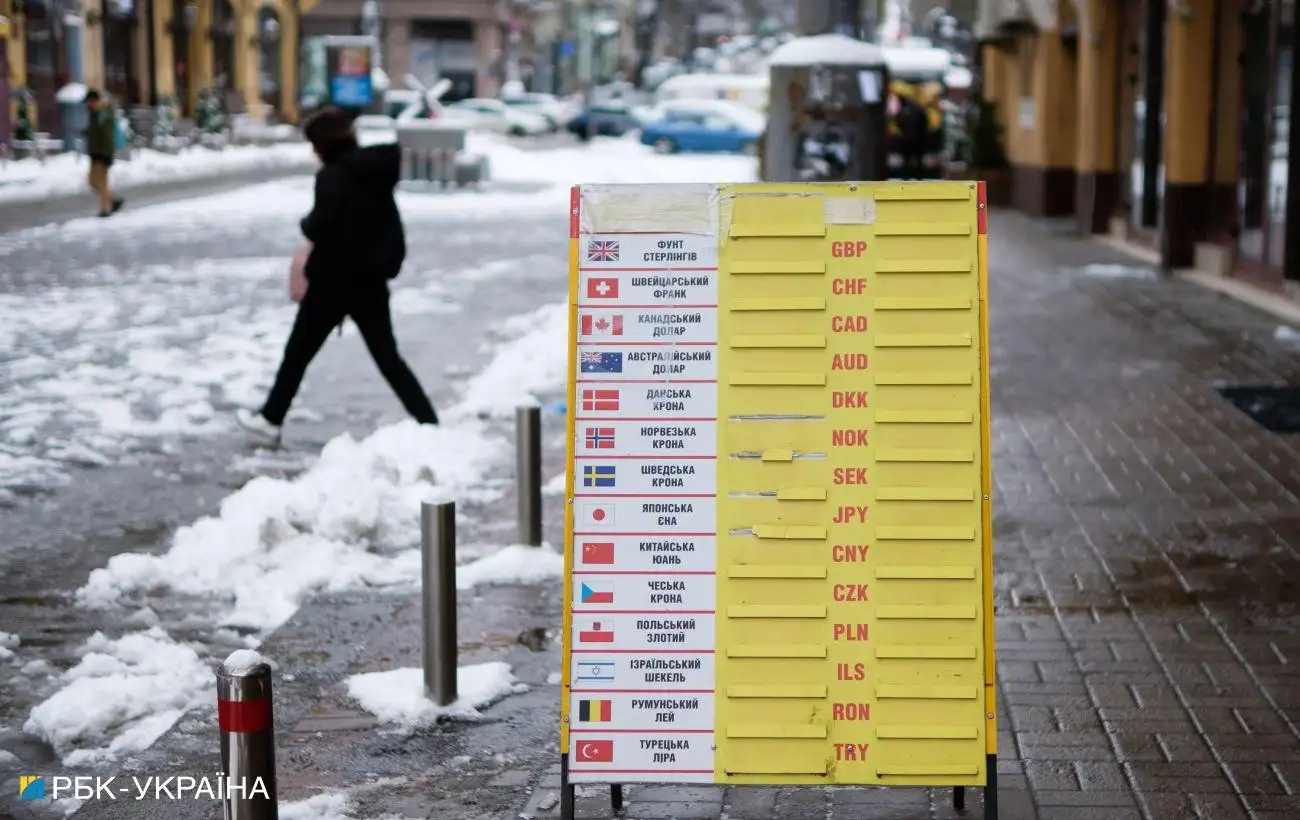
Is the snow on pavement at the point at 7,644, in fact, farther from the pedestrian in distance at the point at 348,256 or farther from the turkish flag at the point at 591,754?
the pedestrian in distance at the point at 348,256

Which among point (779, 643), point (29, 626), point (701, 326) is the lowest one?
point (29, 626)

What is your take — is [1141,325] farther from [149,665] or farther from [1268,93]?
[149,665]

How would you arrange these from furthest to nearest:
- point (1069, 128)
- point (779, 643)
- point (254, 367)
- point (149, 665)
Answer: point (1069, 128) < point (254, 367) < point (149, 665) < point (779, 643)

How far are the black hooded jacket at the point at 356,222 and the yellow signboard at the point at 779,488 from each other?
5810 mm

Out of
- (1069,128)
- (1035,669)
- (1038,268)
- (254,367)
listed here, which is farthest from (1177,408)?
(1069,128)

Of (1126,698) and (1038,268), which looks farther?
(1038,268)

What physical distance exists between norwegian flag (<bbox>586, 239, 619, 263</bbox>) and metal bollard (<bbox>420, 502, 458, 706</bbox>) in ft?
4.46

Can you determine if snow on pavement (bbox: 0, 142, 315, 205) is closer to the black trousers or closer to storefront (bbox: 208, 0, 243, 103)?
storefront (bbox: 208, 0, 243, 103)

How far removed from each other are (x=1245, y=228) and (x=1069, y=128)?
10.0 metres

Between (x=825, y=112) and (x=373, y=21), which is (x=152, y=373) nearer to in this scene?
(x=825, y=112)

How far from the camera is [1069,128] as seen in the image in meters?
28.5

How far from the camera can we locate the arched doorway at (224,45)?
64.9m

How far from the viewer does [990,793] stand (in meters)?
4.81

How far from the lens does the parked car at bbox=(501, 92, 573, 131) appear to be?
7269 cm
